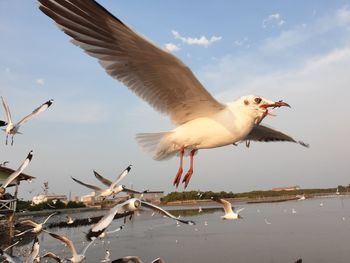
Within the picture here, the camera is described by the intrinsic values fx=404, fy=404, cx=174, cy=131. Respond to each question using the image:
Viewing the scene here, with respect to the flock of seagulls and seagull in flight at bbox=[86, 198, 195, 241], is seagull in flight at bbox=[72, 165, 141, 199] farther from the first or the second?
seagull in flight at bbox=[86, 198, 195, 241]

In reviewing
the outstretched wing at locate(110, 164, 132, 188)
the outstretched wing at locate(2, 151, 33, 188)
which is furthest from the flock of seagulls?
the outstretched wing at locate(2, 151, 33, 188)

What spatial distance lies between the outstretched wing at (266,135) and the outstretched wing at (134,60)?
170 cm

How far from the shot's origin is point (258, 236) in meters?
26.2

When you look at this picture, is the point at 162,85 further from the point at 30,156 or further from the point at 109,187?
the point at 30,156

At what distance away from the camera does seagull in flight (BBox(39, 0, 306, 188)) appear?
11.5 feet

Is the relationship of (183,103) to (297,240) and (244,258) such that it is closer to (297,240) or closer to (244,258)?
(244,258)

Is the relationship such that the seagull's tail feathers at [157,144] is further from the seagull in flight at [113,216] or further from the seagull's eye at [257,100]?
the seagull in flight at [113,216]

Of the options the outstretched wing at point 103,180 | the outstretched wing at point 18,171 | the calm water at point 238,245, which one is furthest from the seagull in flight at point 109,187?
the calm water at point 238,245

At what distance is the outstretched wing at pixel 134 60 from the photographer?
3.44 m

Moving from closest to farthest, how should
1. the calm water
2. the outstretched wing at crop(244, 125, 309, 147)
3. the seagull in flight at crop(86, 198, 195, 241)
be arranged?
the seagull in flight at crop(86, 198, 195, 241) → the outstretched wing at crop(244, 125, 309, 147) → the calm water

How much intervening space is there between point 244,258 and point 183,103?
1636cm

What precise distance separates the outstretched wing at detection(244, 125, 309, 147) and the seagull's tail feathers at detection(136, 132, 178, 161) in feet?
5.53

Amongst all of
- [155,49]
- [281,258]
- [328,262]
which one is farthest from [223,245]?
[155,49]

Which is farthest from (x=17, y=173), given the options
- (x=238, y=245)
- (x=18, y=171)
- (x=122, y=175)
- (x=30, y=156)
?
(x=238, y=245)
